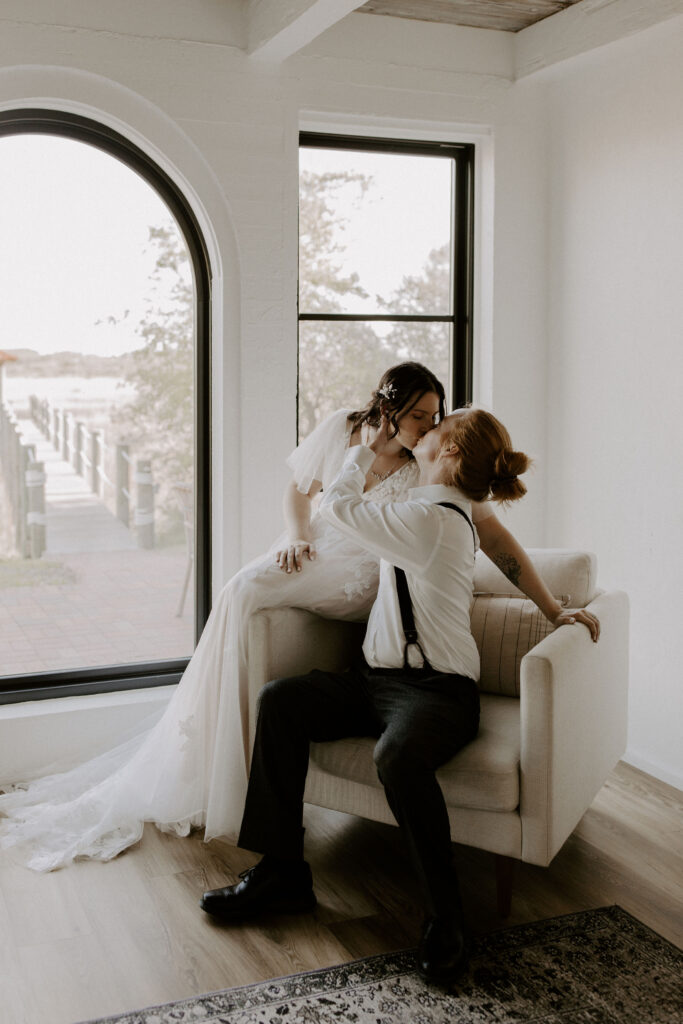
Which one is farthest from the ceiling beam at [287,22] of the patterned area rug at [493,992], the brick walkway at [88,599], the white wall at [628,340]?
the patterned area rug at [493,992]

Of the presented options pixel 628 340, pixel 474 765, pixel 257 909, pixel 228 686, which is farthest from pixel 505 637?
pixel 628 340

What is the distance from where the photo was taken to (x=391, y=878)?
2766 millimetres

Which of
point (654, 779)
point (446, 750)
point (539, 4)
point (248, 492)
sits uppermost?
point (539, 4)

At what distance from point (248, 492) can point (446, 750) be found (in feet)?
5.06

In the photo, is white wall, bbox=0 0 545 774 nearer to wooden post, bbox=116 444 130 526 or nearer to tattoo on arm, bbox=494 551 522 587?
wooden post, bbox=116 444 130 526

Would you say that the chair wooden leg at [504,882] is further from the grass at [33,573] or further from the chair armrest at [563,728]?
the grass at [33,573]

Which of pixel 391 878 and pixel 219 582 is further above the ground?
pixel 219 582

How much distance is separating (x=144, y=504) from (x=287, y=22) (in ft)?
5.75

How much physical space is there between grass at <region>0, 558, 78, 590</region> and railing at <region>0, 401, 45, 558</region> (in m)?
0.03

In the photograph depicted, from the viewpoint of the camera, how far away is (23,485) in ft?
11.8

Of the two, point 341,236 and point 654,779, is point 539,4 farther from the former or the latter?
point 654,779

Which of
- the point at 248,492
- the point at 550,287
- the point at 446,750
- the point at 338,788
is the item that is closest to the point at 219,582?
the point at 248,492

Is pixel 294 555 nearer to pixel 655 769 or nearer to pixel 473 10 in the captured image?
pixel 655 769

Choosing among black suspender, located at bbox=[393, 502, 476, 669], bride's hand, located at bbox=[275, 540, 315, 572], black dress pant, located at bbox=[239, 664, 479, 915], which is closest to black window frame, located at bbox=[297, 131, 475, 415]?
bride's hand, located at bbox=[275, 540, 315, 572]
